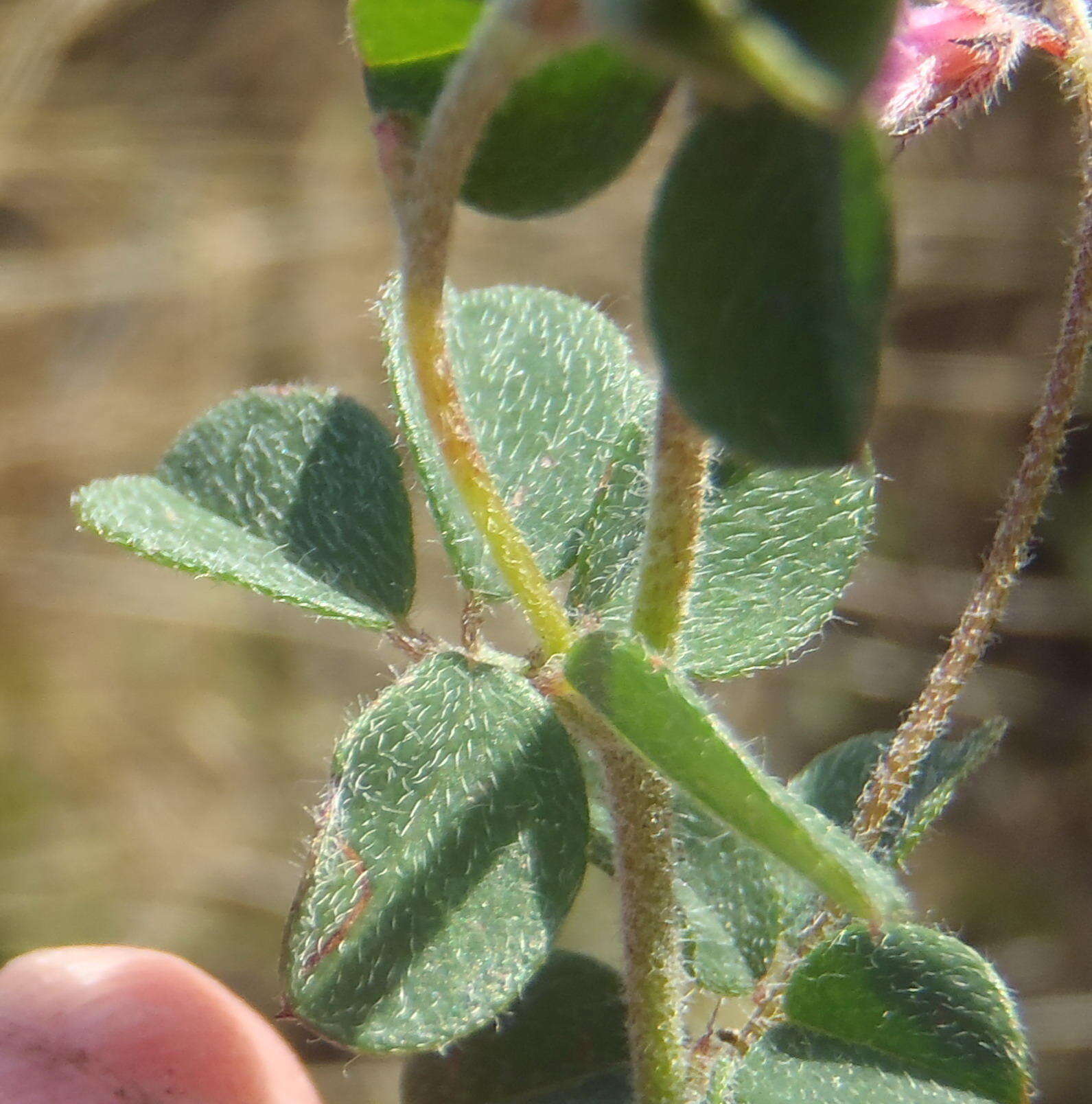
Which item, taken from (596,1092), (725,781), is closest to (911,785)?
(596,1092)

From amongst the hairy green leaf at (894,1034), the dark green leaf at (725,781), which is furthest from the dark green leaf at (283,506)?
the hairy green leaf at (894,1034)

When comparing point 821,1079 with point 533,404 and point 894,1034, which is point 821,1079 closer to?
point 894,1034

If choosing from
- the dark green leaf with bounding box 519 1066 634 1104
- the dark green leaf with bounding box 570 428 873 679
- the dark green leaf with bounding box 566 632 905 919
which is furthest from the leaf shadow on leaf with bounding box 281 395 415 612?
the dark green leaf with bounding box 519 1066 634 1104

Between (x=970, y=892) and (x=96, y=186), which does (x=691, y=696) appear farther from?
(x=96, y=186)

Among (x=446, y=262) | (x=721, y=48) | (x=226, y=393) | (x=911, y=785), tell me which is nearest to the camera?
(x=721, y=48)

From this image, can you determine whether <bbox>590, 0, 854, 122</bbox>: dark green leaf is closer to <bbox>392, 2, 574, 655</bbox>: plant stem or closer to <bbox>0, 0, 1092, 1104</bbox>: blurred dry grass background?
<bbox>392, 2, 574, 655</bbox>: plant stem

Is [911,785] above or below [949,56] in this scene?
below

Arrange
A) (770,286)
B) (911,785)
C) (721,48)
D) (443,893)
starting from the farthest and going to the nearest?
(911,785), (443,893), (770,286), (721,48)
